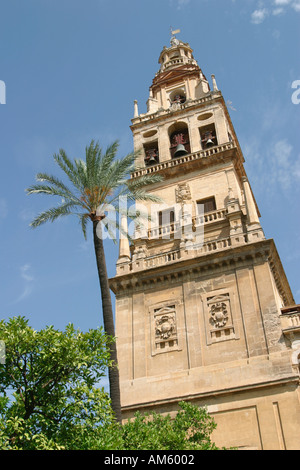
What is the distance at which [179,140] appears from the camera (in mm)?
34625

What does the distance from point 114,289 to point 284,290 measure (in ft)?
29.2

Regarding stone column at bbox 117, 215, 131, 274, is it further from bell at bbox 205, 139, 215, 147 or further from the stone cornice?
bell at bbox 205, 139, 215, 147

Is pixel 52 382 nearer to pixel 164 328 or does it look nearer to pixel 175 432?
pixel 175 432

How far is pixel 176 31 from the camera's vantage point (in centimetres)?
4962

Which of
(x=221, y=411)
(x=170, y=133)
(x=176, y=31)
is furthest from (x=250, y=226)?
(x=176, y=31)

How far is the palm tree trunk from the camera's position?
57.1 feet

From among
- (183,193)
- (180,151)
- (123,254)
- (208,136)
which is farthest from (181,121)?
(123,254)

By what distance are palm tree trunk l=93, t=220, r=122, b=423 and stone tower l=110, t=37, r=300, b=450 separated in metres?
5.07

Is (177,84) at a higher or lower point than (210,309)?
higher

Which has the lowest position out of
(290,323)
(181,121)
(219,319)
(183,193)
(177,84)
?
(290,323)

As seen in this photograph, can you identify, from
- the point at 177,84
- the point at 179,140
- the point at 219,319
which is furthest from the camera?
the point at 177,84

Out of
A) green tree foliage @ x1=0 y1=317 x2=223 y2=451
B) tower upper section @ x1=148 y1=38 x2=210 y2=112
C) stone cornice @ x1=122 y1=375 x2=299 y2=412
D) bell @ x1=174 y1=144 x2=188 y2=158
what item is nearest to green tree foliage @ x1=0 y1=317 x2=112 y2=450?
green tree foliage @ x1=0 y1=317 x2=223 y2=451

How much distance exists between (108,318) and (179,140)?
736 inches
